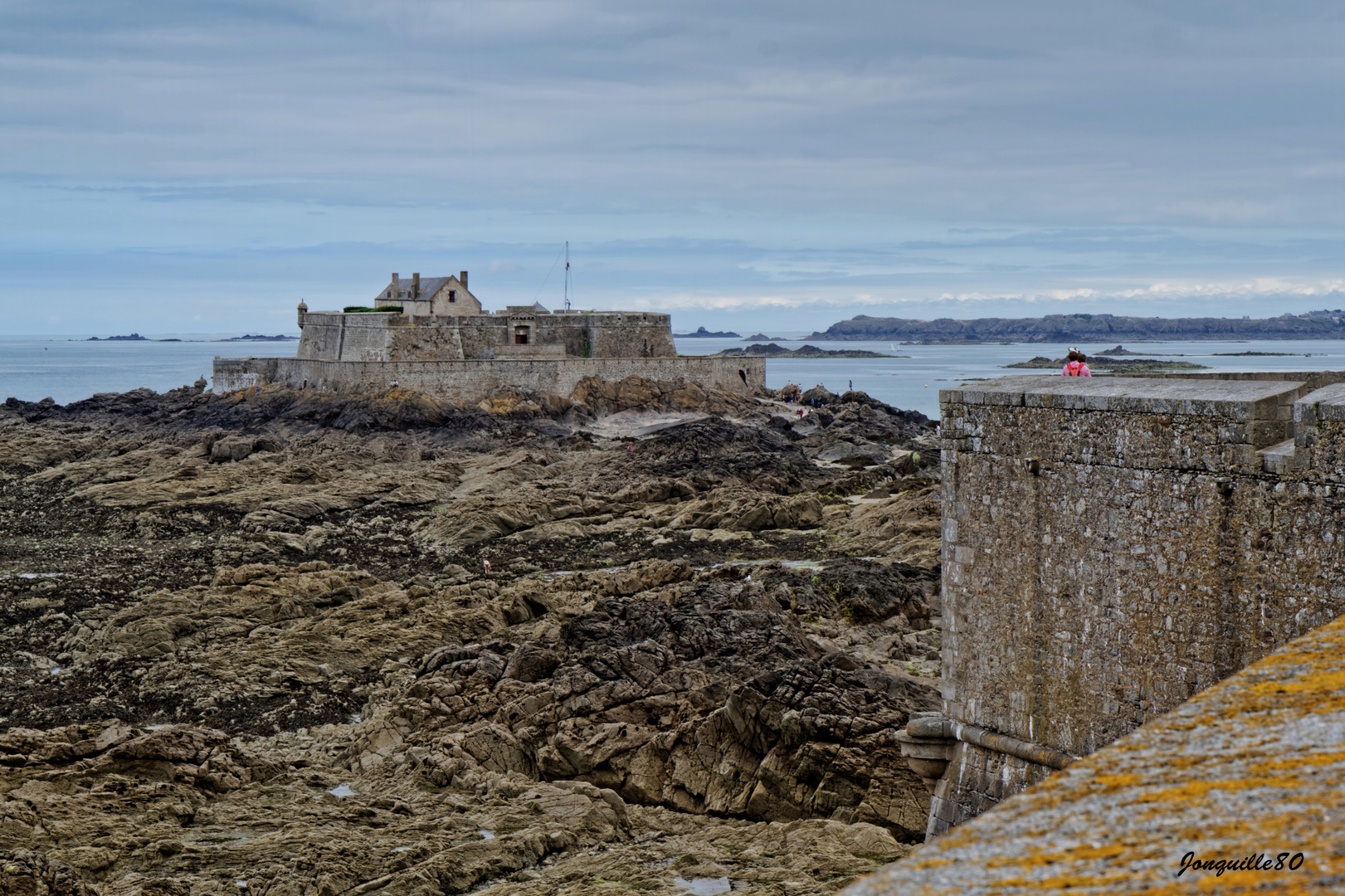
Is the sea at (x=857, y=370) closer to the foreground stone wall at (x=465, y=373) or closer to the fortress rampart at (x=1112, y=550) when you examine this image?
the foreground stone wall at (x=465, y=373)

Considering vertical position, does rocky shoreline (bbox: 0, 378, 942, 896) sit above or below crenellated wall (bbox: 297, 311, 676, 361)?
below

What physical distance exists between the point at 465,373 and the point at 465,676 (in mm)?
32000

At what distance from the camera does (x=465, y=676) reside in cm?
1419

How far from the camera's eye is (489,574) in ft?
75.5

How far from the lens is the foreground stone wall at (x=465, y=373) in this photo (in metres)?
44.1

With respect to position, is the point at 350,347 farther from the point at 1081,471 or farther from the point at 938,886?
the point at 938,886

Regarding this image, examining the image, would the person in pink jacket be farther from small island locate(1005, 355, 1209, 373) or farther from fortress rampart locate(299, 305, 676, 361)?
small island locate(1005, 355, 1209, 373)

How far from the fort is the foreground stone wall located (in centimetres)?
4

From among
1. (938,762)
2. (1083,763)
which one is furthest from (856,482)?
(1083,763)

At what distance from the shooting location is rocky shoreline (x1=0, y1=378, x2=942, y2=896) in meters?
9.56
